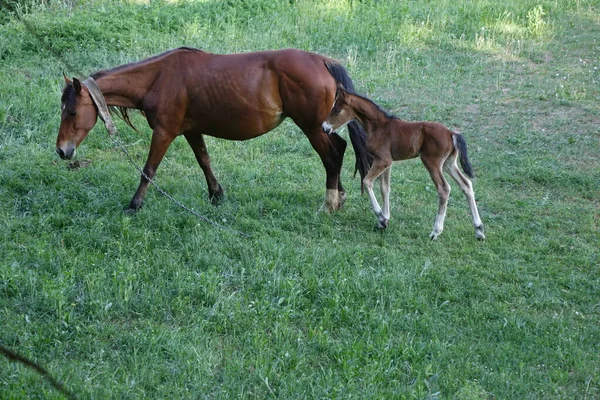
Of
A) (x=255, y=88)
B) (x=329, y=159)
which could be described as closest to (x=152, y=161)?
(x=255, y=88)

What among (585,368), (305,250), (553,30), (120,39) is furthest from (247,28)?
(585,368)

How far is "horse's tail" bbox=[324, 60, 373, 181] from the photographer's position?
8.02m

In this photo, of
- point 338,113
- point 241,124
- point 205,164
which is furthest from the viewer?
point 205,164

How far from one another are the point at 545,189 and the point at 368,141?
108 inches

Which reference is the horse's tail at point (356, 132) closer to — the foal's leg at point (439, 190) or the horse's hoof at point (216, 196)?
the foal's leg at point (439, 190)

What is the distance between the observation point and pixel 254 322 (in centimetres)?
565

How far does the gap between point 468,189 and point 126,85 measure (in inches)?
149

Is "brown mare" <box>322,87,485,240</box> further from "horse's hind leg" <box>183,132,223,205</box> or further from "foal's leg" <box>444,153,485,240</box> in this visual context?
"horse's hind leg" <box>183,132,223,205</box>

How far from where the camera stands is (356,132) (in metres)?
8.06

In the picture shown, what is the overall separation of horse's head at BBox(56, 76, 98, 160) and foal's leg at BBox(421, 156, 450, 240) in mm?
3541

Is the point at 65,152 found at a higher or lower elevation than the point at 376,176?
higher

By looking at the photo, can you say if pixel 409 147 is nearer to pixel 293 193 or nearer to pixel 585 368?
pixel 293 193

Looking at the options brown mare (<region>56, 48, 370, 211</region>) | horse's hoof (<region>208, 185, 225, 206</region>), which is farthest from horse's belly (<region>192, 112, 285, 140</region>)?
horse's hoof (<region>208, 185, 225, 206</region>)

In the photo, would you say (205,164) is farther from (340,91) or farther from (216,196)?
(340,91)
